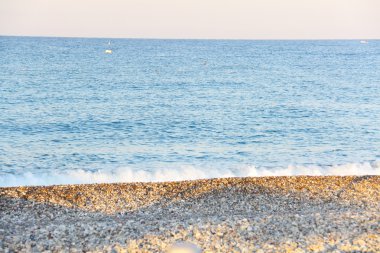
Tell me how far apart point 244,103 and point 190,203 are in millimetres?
19312

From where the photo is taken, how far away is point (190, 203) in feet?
37.8

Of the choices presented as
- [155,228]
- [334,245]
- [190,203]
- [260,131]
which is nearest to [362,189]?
[190,203]

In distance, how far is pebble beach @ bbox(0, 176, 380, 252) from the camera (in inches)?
321

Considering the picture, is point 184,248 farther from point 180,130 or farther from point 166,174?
point 180,130

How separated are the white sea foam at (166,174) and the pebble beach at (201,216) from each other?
2561 mm

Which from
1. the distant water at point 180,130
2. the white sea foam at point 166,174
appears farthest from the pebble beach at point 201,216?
the distant water at point 180,130

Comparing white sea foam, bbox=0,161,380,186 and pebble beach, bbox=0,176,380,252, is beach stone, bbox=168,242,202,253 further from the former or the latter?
white sea foam, bbox=0,161,380,186

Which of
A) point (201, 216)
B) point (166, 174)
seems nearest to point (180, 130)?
point (166, 174)

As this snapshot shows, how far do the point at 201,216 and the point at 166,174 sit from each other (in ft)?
19.0

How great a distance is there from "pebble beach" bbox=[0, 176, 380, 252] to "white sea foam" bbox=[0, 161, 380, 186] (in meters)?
2.56

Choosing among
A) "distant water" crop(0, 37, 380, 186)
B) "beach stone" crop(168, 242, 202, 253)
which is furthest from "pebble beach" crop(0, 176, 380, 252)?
"distant water" crop(0, 37, 380, 186)

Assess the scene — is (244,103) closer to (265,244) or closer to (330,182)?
(330,182)

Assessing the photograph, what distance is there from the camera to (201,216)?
10.4 meters

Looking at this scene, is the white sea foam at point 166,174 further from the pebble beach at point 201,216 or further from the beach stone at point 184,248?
the beach stone at point 184,248
